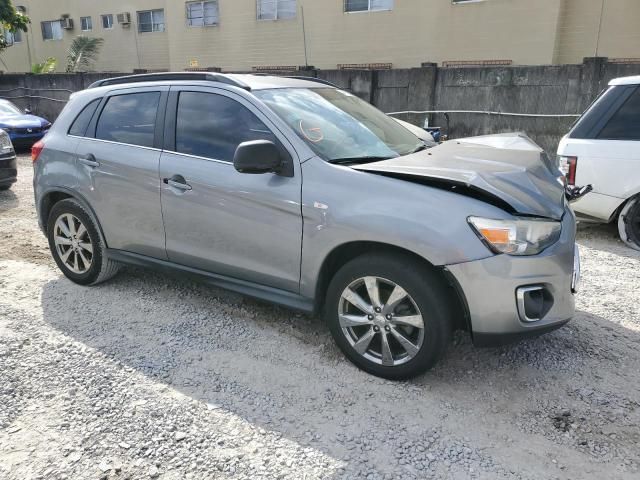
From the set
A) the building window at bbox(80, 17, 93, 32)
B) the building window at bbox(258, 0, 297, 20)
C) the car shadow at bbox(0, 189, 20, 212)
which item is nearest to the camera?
A: the car shadow at bbox(0, 189, 20, 212)

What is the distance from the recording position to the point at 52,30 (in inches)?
1075

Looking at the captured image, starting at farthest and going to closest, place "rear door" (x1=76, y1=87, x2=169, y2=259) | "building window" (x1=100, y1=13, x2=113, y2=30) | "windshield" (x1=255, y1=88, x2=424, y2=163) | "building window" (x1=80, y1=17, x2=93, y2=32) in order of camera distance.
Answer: "building window" (x1=80, y1=17, x2=93, y2=32) → "building window" (x1=100, y1=13, x2=113, y2=30) → "rear door" (x1=76, y1=87, x2=169, y2=259) → "windshield" (x1=255, y1=88, x2=424, y2=163)

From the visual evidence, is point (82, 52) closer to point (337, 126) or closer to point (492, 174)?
point (337, 126)

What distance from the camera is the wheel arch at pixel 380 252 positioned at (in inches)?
114

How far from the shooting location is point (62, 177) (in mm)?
4414

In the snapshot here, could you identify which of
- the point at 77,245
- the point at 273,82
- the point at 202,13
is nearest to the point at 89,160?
the point at 77,245

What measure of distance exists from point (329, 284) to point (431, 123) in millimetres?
7721

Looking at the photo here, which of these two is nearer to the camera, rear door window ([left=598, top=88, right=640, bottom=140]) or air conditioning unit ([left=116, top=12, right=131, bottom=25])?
rear door window ([left=598, top=88, right=640, bottom=140])

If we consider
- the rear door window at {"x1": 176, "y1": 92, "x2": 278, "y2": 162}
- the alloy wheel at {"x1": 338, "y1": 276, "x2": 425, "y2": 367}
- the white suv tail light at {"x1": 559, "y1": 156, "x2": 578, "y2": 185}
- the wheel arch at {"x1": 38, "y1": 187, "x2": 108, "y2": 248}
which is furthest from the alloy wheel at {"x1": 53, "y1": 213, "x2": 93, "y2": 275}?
the white suv tail light at {"x1": 559, "y1": 156, "x2": 578, "y2": 185}

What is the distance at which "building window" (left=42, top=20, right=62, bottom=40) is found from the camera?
26953 mm

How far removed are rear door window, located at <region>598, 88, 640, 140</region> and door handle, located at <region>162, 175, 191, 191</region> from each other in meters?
4.21

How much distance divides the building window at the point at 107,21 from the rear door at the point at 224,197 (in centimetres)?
2403

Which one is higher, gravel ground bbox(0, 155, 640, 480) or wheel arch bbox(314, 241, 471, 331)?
wheel arch bbox(314, 241, 471, 331)

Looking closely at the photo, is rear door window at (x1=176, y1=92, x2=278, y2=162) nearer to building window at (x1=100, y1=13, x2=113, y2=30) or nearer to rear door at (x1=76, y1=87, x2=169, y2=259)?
rear door at (x1=76, y1=87, x2=169, y2=259)
